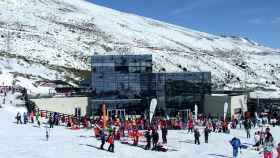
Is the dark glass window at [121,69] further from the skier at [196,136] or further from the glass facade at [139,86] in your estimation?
the skier at [196,136]

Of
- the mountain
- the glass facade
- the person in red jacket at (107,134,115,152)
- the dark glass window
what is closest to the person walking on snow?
the person in red jacket at (107,134,115,152)

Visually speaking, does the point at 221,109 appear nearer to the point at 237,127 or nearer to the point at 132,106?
the point at 132,106

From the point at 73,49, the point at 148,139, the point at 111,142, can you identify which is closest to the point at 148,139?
the point at 148,139

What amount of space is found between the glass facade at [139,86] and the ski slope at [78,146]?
89.6ft

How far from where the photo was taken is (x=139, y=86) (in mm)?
67938

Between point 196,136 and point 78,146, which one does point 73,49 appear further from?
point 78,146

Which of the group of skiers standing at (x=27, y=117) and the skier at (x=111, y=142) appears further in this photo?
the group of skiers standing at (x=27, y=117)

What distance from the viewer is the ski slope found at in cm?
2802

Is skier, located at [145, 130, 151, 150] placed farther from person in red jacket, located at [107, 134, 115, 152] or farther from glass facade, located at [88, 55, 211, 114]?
glass facade, located at [88, 55, 211, 114]

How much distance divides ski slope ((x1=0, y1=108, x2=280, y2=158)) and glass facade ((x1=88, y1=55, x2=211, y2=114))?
2731cm

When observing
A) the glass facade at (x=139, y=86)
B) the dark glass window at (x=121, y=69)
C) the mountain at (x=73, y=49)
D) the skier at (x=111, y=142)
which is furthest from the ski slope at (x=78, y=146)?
the mountain at (x=73, y=49)

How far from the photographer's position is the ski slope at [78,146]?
28.0m

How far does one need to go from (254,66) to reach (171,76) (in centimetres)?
12879

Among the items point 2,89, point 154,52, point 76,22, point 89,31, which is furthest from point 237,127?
point 76,22
